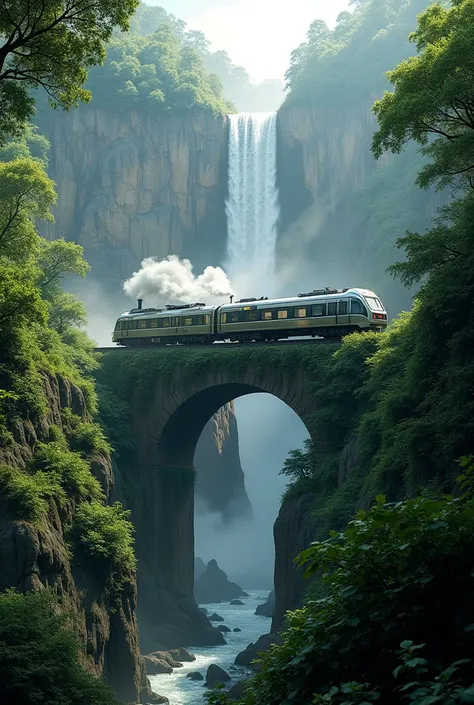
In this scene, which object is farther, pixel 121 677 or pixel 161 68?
pixel 161 68

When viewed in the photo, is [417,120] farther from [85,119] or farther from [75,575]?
[85,119]

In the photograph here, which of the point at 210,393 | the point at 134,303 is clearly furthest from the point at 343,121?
the point at 210,393

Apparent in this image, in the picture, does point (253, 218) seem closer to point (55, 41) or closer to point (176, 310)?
point (176, 310)

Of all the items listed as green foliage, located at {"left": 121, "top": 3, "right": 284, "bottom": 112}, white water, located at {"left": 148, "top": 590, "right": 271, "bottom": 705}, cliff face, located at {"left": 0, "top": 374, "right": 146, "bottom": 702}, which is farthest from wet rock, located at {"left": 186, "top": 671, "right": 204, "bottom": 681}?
green foliage, located at {"left": 121, "top": 3, "right": 284, "bottom": 112}

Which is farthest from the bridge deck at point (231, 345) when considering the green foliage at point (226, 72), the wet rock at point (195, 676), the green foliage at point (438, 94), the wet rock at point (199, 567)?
the green foliage at point (226, 72)

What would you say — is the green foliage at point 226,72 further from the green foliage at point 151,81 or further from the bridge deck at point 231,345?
the bridge deck at point 231,345

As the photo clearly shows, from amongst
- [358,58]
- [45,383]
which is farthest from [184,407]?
[358,58]
